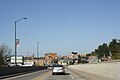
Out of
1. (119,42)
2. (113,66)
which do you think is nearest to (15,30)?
(113,66)

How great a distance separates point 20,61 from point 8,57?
6464mm

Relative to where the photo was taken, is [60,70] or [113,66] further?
[60,70]

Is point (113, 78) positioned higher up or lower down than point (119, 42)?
lower down

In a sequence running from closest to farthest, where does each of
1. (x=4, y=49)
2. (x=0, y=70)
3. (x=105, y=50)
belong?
(x=0, y=70) → (x=4, y=49) → (x=105, y=50)

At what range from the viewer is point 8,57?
149 meters

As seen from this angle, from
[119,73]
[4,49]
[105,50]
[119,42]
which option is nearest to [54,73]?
[119,73]

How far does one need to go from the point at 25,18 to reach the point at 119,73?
1356 inches

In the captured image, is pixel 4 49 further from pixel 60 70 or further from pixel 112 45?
pixel 60 70

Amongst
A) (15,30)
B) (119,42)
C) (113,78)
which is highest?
(119,42)

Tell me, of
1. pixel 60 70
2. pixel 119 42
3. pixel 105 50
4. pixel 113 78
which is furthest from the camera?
pixel 105 50

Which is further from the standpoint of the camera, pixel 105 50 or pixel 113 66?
pixel 105 50

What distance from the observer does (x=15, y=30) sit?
52906 mm

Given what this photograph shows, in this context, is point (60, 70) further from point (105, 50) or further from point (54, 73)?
point (105, 50)

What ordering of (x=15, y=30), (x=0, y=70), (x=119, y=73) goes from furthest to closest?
(x=15, y=30)
(x=0, y=70)
(x=119, y=73)
